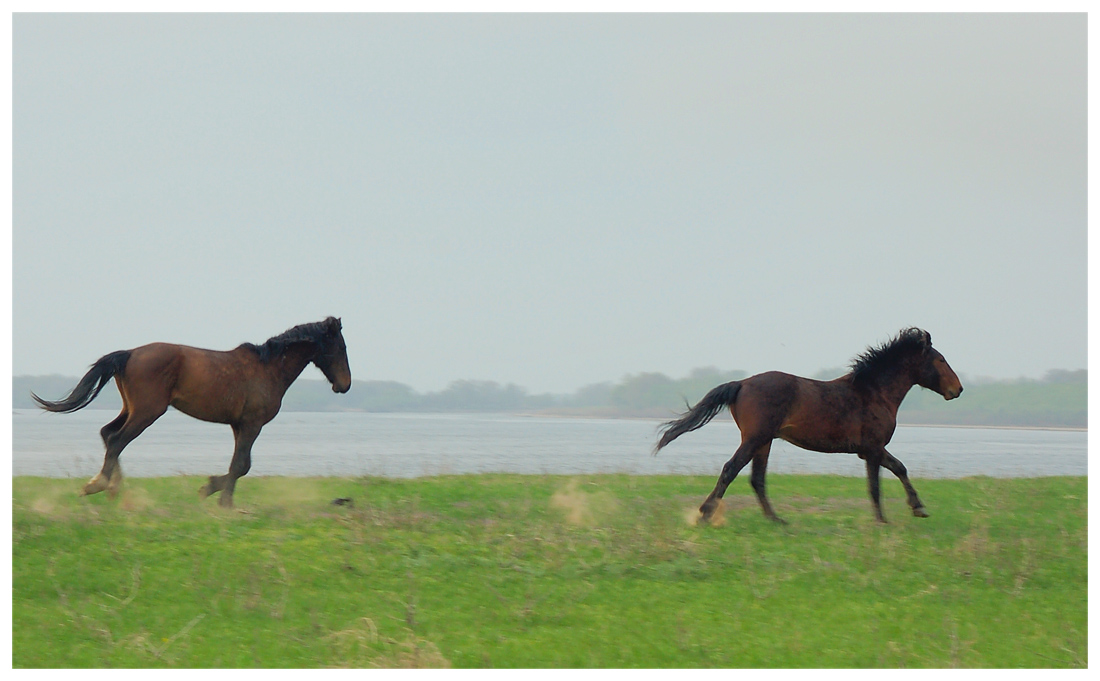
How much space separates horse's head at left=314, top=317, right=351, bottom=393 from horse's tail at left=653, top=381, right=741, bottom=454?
4.06 meters

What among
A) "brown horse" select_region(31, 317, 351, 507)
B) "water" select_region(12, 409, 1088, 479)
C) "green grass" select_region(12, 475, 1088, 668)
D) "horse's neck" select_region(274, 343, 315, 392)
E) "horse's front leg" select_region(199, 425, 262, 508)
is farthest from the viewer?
"water" select_region(12, 409, 1088, 479)

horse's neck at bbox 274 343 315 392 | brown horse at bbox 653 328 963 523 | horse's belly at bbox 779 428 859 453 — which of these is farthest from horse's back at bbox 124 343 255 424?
horse's belly at bbox 779 428 859 453

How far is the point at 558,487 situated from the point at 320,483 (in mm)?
3481

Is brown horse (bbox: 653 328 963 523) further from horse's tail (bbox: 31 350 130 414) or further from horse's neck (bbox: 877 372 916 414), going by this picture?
horse's tail (bbox: 31 350 130 414)

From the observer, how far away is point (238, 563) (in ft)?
30.6

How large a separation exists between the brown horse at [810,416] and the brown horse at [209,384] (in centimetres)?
462

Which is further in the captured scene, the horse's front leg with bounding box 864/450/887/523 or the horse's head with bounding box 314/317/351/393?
the horse's head with bounding box 314/317/351/393

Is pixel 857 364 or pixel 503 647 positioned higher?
pixel 857 364

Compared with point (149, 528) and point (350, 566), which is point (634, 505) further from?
point (149, 528)

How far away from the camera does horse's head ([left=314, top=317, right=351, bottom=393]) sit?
13023mm

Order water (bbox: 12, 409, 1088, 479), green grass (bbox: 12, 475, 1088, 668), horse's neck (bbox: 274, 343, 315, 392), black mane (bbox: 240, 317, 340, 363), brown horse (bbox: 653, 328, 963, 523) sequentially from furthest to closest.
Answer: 1. water (bbox: 12, 409, 1088, 479)
2. horse's neck (bbox: 274, 343, 315, 392)
3. black mane (bbox: 240, 317, 340, 363)
4. brown horse (bbox: 653, 328, 963, 523)
5. green grass (bbox: 12, 475, 1088, 668)

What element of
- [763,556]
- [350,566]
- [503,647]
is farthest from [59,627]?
[763,556]

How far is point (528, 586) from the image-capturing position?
8969 millimetres

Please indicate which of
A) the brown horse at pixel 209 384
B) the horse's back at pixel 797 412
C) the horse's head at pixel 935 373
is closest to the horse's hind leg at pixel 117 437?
the brown horse at pixel 209 384
